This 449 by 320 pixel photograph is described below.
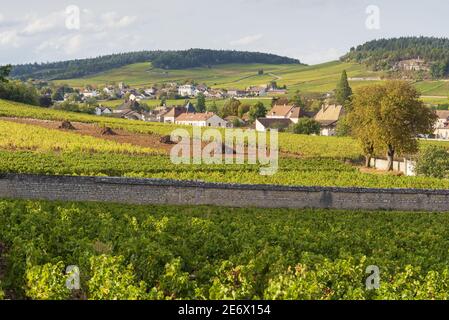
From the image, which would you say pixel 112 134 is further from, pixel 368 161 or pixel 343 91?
pixel 343 91

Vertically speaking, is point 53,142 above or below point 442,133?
above

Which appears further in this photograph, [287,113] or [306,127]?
[287,113]

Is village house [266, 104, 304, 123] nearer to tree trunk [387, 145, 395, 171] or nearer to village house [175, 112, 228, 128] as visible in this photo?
village house [175, 112, 228, 128]

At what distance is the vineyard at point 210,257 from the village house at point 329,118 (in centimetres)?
9057

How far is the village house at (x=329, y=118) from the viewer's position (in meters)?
116

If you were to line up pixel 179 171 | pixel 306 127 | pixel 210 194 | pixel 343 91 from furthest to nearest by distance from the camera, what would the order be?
pixel 343 91
pixel 306 127
pixel 179 171
pixel 210 194

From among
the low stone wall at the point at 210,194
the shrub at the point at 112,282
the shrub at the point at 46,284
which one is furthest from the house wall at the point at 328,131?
the shrub at the point at 46,284

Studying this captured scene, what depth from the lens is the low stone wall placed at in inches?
1233

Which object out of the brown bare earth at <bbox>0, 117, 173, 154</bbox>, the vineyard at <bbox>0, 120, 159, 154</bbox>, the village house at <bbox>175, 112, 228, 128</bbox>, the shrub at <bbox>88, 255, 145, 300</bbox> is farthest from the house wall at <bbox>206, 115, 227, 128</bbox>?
the shrub at <bbox>88, 255, 145, 300</bbox>

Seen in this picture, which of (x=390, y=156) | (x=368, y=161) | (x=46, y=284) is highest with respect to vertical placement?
(x=46, y=284)

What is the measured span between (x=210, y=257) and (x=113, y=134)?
52.9m

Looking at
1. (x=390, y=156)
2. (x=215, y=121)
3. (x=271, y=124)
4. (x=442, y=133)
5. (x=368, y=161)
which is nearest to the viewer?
(x=390, y=156)

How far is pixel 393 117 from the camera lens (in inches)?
2096

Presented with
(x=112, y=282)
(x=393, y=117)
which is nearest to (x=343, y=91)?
(x=393, y=117)
